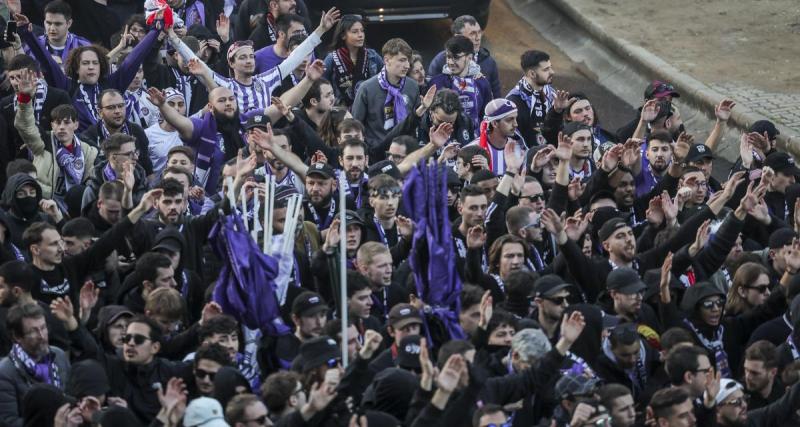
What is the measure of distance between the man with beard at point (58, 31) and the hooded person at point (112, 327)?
5.27 metres

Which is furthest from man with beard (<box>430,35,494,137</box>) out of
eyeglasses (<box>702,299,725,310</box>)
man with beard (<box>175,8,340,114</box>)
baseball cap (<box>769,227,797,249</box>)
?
eyeglasses (<box>702,299,725,310</box>)

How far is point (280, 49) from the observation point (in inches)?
724

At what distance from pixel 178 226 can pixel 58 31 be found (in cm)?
411

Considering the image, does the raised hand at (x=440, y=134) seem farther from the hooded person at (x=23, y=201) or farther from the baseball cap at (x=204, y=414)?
the baseball cap at (x=204, y=414)

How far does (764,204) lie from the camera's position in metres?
14.9

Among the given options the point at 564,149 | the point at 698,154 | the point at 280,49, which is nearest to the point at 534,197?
the point at 564,149

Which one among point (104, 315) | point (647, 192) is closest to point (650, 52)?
point (647, 192)

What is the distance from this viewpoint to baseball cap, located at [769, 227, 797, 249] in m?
14.3

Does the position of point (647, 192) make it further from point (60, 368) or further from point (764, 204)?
point (60, 368)

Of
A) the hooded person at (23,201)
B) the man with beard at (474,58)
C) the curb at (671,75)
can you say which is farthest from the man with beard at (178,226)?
the curb at (671,75)

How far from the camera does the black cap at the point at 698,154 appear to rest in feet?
53.2

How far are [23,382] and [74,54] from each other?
5604 mm

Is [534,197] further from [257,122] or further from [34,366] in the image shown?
[34,366]

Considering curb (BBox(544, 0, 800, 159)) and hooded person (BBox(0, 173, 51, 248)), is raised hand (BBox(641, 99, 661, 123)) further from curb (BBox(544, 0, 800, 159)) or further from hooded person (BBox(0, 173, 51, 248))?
hooded person (BBox(0, 173, 51, 248))
